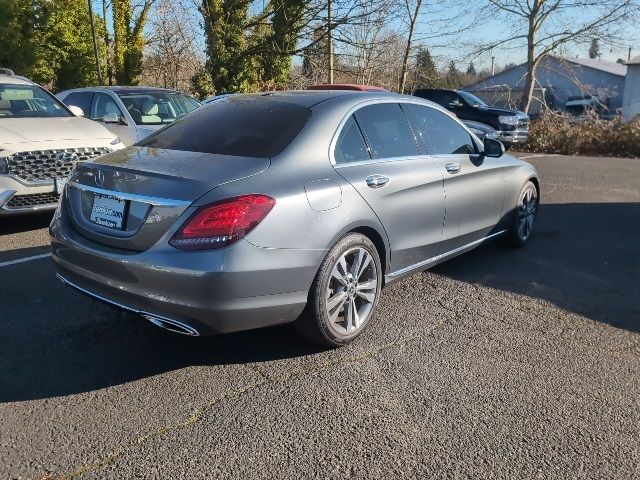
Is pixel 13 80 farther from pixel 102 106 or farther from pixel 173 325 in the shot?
pixel 173 325

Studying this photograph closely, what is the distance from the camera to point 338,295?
3686mm

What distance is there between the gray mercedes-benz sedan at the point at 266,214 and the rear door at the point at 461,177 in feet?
0.10

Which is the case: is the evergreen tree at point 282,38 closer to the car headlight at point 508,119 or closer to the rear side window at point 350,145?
the car headlight at point 508,119

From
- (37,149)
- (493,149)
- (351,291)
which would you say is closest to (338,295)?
(351,291)

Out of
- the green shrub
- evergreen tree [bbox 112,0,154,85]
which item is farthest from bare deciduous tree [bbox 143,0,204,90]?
the green shrub

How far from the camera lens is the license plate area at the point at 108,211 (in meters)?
3.34

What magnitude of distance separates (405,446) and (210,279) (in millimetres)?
1259

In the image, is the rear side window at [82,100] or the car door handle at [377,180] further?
the rear side window at [82,100]

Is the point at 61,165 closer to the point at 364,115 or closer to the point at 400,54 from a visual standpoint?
the point at 364,115

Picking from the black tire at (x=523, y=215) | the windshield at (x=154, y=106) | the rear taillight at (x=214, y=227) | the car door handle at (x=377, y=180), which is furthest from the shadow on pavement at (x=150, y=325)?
the windshield at (x=154, y=106)

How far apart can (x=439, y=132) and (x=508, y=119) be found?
1399cm

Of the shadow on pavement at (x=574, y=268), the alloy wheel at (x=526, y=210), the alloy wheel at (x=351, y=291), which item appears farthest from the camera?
the alloy wheel at (x=526, y=210)

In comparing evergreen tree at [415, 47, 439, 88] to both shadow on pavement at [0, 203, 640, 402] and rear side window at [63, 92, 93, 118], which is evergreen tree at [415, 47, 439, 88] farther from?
shadow on pavement at [0, 203, 640, 402]

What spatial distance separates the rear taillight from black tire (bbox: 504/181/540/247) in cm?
364
